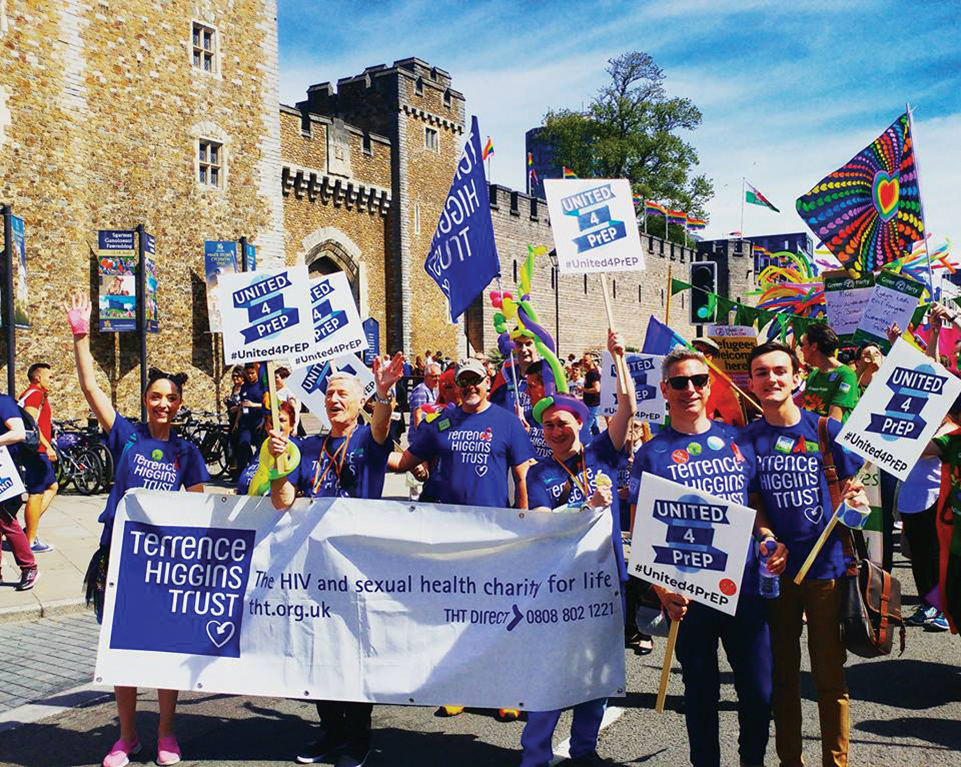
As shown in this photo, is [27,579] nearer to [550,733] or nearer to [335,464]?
[335,464]

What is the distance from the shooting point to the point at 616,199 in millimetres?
5758

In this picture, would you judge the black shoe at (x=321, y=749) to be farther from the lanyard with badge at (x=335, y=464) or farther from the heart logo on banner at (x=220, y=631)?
the lanyard with badge at (x=335, y=464)

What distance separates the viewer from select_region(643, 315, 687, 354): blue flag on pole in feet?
22.4

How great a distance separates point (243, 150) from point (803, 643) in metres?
20.0

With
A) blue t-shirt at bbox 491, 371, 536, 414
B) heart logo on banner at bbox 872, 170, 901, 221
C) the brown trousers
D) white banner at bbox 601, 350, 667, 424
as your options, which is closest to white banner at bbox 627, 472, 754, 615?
the brown trousers

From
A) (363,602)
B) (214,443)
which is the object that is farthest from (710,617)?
(214,443)

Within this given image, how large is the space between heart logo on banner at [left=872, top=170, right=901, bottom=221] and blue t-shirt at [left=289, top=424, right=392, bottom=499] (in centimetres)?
581

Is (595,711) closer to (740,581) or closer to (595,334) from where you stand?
(740,581)

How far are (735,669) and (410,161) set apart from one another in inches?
1147

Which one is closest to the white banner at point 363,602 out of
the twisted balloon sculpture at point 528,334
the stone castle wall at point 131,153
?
the twisted balloon sculpture at point 528,334

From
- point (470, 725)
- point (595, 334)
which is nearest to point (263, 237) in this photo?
point (470, 725)

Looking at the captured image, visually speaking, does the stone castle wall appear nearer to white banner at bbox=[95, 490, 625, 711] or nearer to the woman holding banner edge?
white banner at bbox=[95, 490, 625, 711]

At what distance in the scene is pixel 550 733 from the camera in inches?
148

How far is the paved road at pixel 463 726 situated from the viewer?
4.09 m
